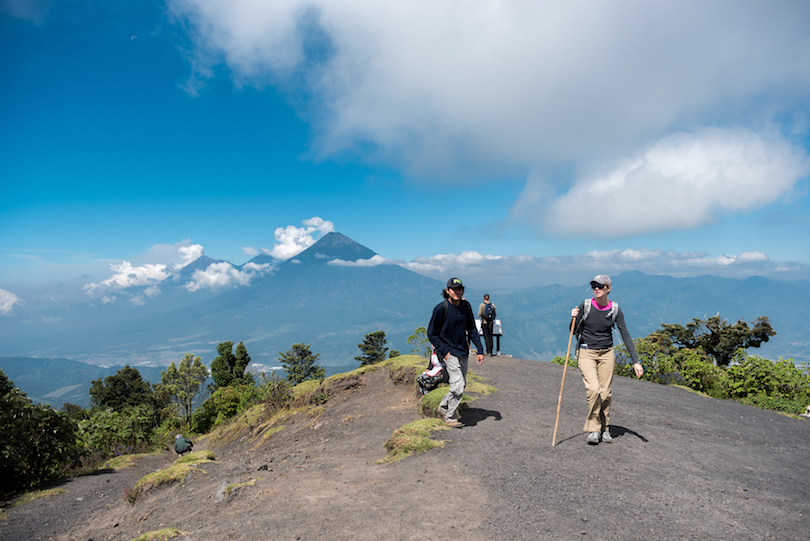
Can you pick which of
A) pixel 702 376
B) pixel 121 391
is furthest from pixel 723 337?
pixel 121 391

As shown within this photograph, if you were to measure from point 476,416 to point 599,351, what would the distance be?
2.99m

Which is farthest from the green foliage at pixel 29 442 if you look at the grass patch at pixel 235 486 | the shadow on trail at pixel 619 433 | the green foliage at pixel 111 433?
the shadow on trail at pixel 619 433

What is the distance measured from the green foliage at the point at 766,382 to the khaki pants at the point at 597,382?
9166mm

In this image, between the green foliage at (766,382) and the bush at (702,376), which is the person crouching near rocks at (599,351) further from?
the bush at (702,376)

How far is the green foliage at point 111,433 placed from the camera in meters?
13.2

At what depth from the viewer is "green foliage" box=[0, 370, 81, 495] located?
27.9 ft

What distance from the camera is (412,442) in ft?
20.7

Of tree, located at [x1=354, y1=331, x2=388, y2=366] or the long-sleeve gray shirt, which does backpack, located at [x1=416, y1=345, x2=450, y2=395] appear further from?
tree, located at [x1=354, y1=331, x2=388, y2=366]

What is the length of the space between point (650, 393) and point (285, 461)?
33.9ft

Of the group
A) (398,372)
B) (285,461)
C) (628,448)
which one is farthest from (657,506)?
(398,372)

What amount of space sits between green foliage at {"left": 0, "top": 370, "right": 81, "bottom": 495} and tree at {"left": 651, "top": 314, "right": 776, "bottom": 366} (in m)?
22.8

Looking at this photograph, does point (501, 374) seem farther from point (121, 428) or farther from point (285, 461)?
point (121, 428)

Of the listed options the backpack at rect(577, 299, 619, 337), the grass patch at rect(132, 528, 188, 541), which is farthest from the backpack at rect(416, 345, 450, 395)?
the grass patch at rect(132, 528, 188, 541)

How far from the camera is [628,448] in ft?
20.0
